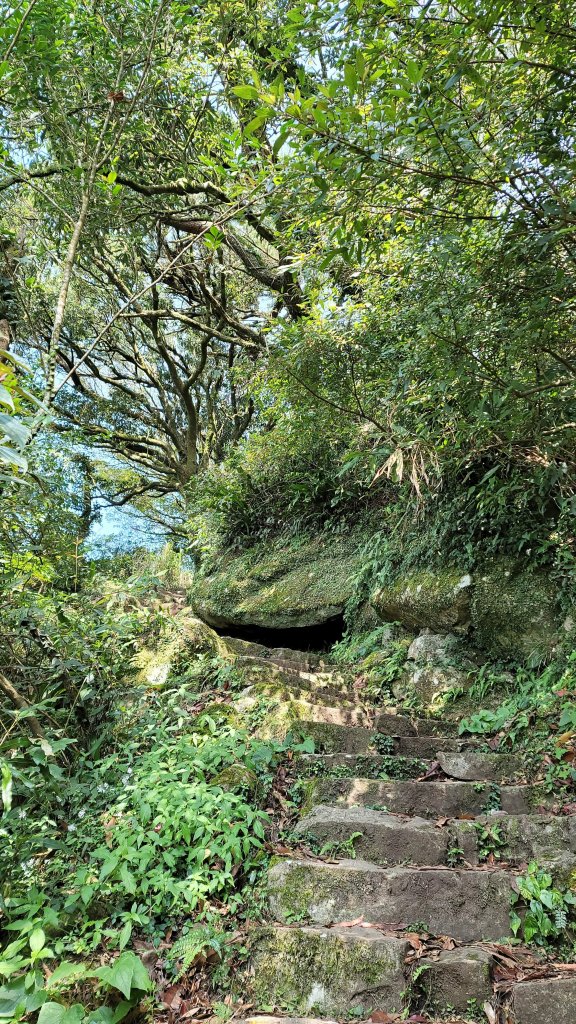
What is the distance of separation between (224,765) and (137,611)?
6.11ft

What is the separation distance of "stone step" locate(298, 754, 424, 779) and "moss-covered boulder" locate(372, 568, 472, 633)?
181cm

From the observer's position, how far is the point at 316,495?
847cm

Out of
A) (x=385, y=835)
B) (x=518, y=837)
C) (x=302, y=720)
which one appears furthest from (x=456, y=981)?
(x=302, y=720)

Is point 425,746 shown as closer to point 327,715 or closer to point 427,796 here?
point 427,796

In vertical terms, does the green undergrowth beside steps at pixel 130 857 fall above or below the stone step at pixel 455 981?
above

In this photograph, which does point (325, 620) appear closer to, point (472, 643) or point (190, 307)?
point (472, 643)

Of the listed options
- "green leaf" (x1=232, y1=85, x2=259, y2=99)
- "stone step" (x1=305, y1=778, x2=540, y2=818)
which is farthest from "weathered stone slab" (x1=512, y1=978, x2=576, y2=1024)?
"green leaf" (x1=232, y1=85, x2=259, y2=99)

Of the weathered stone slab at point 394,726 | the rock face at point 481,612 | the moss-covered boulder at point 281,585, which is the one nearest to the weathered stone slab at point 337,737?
the weathered stone slab at point 394,726

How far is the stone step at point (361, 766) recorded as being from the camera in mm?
3854

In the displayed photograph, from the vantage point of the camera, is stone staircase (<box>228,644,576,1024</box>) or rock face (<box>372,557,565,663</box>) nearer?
stone staircase (<box>228,644,576,1024</box>)

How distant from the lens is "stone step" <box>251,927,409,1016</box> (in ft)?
7.84

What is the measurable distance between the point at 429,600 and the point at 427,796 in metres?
2.47

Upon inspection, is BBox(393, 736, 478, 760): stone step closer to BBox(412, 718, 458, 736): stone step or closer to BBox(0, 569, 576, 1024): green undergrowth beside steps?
BBox(0, 569, 576, 1024): green undergrowth beside steps

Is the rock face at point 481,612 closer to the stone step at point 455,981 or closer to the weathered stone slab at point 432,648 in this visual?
the weathered stone slab at point 432,648
